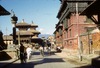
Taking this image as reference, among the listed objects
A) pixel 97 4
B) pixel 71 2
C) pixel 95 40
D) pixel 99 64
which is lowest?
pixel 99 64

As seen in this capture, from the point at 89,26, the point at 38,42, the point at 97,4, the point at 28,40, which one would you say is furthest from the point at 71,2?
the point at 38,42

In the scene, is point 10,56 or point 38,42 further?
point 38,42

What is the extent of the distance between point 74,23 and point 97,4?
75.2 feet

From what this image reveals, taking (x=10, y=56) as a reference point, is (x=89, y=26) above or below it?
above

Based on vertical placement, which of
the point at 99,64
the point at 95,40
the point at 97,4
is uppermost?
the point at 97,4

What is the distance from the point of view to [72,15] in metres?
39.1

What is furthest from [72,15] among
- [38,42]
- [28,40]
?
[38,42]

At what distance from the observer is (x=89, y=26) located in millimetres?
39156

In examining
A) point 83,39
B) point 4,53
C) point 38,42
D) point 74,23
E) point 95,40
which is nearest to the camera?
point 95,40

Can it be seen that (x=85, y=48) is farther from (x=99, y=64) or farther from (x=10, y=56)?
(x=99, y=64)

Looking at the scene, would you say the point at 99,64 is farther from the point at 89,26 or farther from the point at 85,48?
the point at 89,26

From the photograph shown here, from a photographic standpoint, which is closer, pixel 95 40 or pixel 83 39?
pixel 95 40

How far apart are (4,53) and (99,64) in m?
14.9

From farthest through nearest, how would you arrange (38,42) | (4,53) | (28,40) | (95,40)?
→ (38,42) → (28,40) → (4,53) → (95,40)
